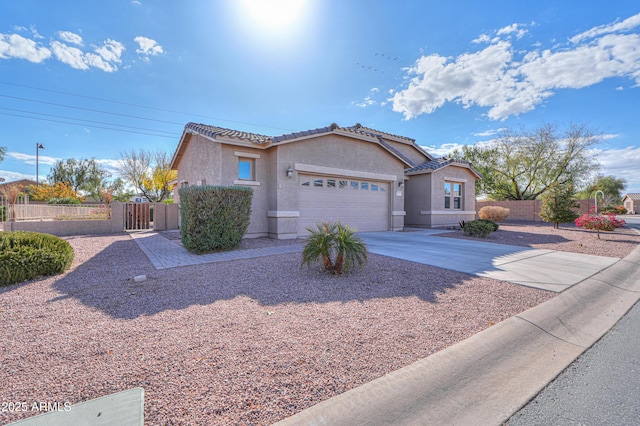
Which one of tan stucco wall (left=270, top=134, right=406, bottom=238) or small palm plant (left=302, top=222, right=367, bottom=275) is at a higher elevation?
tan stucco wall (left=270, top=134, right=406, bottom=238)

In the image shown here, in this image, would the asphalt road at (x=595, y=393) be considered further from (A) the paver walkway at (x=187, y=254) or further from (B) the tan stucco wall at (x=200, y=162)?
(B) the tan stucco wall at (x=200, y=162)

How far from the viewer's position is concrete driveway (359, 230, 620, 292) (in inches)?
218

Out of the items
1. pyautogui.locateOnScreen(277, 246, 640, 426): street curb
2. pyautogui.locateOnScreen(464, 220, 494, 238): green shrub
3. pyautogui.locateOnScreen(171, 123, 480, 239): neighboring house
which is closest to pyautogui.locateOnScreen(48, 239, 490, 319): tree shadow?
pyautogui.locateOnScreen(277, 246, 640, 426): street curb

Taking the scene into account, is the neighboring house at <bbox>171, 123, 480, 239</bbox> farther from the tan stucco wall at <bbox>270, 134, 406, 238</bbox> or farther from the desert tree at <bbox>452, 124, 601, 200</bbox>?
the desert tree at <bbox>452, 124, 601, 200</bbox>

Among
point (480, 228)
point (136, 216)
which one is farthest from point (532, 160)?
point (136, 216)

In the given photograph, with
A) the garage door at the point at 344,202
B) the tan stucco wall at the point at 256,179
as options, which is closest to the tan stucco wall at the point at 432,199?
the garage door at the point at 344,202

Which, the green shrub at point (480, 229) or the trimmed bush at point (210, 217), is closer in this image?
the trimmed bush at point (210, 217)

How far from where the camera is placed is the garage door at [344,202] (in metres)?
11.5

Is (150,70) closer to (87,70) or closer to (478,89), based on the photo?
(87,70)

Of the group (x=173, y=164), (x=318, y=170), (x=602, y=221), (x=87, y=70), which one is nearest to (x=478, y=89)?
(x=602, y=221)

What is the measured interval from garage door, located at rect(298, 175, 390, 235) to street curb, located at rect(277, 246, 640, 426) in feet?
27.9

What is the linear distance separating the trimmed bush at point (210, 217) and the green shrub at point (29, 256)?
8.73ft

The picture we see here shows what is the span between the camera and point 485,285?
5.06 m

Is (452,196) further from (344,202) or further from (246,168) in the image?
(246,168)
